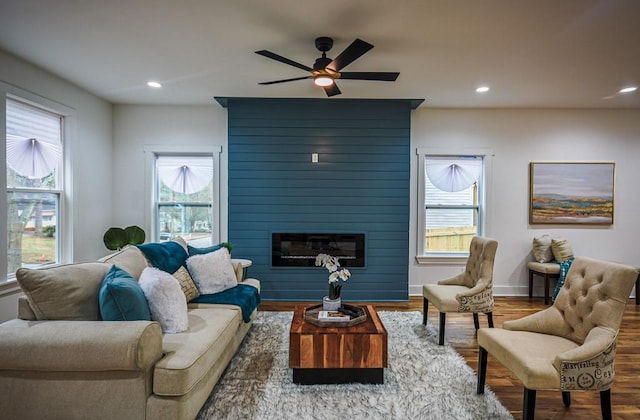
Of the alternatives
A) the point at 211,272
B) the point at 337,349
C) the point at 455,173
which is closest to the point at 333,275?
the point at 337,349

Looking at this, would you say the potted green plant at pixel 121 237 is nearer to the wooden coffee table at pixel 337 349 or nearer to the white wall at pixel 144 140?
the white wall at pixel 144 140

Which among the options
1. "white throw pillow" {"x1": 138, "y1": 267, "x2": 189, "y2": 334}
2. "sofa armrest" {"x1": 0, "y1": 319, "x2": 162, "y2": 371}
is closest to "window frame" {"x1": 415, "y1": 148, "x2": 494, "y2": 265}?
"white throw pillow" {"x1": 138, "y1": 267, "x2": 189, "y2": 334}

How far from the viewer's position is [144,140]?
4836 mm

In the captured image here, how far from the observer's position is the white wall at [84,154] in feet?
11.2

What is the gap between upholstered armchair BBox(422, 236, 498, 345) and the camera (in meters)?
3.12

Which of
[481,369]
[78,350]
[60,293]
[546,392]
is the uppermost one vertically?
[60,293]

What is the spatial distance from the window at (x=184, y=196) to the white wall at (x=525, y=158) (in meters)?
3.01

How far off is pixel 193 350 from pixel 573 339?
2306 mm

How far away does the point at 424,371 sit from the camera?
8.78 ft

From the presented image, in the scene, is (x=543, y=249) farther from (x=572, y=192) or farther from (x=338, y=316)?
(x=338, y=316)

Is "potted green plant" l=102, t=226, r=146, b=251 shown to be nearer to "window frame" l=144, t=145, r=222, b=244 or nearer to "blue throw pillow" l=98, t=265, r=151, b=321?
"window frame" l=144, t=145, r=222, b=244

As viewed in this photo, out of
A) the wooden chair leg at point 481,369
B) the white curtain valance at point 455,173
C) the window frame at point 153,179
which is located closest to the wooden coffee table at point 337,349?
the wooden chair leg at point 481,369

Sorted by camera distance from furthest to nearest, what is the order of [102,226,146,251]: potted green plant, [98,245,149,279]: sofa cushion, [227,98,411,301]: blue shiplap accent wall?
1. [227,98,411,301]: blue shiplap accent wall
2. [102,226,146,251]: potted green plant
3. [98,245,149,279]: sofa cushion

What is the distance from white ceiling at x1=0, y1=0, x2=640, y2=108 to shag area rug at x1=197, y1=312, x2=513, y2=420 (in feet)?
8.77
